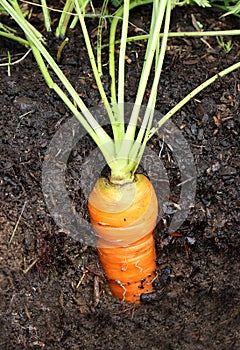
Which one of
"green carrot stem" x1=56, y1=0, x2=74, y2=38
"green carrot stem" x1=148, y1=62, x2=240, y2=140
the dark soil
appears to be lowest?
the dark soil

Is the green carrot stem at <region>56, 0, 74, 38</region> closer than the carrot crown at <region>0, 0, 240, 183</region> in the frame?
No

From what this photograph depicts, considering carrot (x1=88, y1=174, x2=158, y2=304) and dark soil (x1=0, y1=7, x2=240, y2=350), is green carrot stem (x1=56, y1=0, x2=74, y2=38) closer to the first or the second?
dark soil (x1=0, y1=7, x2=240, y2=350)

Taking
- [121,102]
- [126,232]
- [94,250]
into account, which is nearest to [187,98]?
[121,102]

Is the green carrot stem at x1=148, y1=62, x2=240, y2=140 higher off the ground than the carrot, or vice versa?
the green carrot stem at x1=148, y1=62, x2=240, y2=140

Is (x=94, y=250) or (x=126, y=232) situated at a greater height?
(x=126, y=232)

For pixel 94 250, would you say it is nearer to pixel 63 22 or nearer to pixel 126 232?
pixel 126 232

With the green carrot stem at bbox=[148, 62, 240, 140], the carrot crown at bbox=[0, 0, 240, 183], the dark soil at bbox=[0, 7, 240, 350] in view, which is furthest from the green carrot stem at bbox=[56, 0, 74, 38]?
the green carrot stem at bbox=[148, 62, 240, 140]
